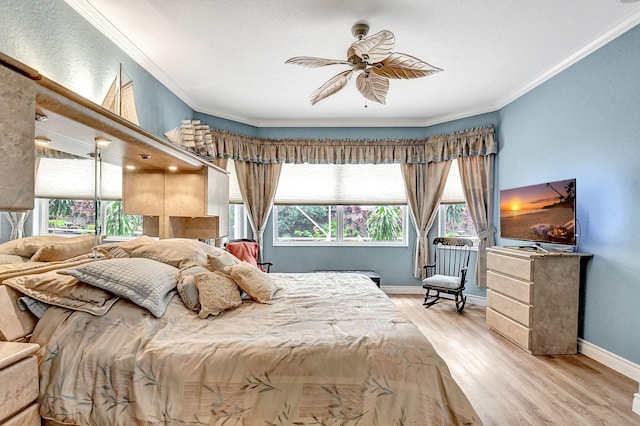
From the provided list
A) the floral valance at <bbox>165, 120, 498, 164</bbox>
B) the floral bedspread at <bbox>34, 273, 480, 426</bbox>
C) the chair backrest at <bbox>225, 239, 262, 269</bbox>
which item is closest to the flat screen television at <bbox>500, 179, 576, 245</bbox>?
the floral valance at <bbox>165, 120, 498, 164</bbox>

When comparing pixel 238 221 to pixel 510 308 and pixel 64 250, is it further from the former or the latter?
pixel 510 308

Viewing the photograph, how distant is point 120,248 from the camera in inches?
85.3

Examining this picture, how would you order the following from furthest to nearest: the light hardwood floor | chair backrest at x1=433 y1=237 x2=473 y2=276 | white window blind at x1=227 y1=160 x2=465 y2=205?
white window blind at x1=227 y1=160 x2=465 y2=205 < chair backrest at x1=433 y1=237 x2=473 y2=276 < the light hardwood floor

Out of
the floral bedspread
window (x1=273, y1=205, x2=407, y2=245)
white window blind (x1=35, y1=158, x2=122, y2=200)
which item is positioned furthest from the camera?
window (x1=273, y1=205, x2=407, y2=245)

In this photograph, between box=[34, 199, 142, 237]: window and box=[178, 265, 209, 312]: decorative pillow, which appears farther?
box=[178, 265, 209, 312]: decorative pillow

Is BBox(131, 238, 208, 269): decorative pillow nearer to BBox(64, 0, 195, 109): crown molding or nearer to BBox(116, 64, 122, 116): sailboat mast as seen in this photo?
BBox(116, 64, 122, 116): sailboat mast

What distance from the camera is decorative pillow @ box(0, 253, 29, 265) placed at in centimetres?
157

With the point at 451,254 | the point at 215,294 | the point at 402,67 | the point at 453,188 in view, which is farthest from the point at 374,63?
the point at 451,254

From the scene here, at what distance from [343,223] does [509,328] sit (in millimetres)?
2750

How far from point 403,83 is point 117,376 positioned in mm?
3668

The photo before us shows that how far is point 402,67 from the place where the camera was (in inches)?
95.5

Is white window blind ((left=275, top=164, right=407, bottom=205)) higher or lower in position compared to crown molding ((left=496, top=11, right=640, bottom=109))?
lower

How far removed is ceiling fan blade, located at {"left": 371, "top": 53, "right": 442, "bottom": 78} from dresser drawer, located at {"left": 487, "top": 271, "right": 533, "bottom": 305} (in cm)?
216

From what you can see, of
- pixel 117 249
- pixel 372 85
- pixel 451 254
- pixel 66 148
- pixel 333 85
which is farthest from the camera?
pixel 451 254
